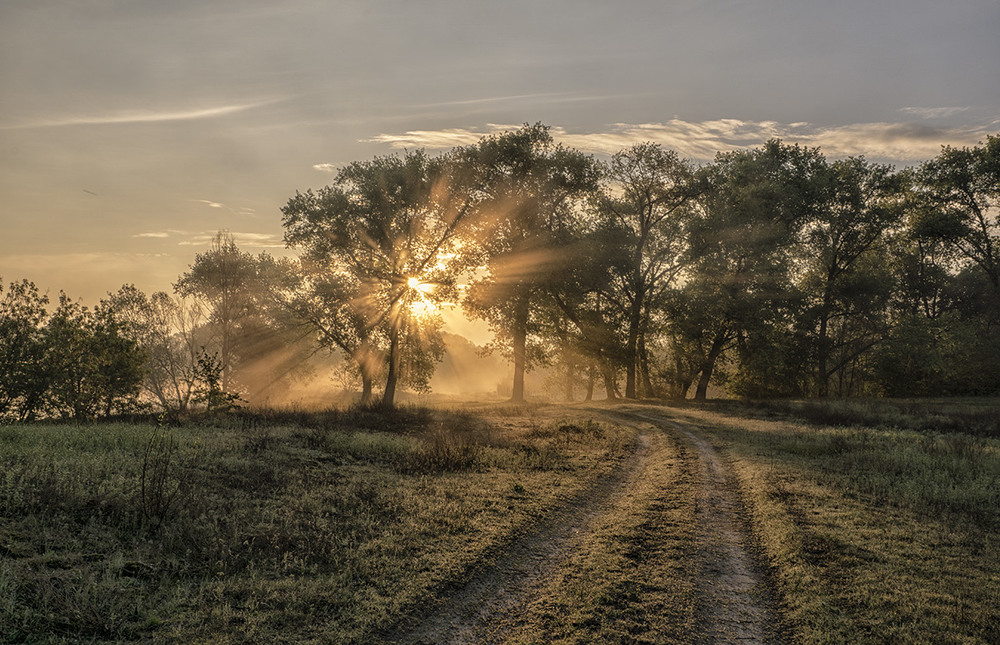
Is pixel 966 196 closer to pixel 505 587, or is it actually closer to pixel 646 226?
pixel 646 226

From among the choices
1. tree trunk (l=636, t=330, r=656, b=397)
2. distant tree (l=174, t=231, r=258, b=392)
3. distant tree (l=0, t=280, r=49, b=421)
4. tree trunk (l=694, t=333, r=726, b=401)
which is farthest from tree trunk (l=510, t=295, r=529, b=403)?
distant tree (l=0, t=280, r=49, b=421)

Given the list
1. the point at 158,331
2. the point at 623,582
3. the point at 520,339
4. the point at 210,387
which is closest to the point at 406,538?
the point at 623,582

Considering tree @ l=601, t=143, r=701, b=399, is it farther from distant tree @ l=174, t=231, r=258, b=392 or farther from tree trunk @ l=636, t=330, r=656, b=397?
distant tree @ l=174, t=231, r=258, b=392

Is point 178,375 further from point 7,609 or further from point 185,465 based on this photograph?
point 7,609

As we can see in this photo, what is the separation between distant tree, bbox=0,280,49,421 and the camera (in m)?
17.9

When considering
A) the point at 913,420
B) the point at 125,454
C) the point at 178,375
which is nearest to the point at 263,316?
the point at 178,375

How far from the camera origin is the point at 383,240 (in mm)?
33875

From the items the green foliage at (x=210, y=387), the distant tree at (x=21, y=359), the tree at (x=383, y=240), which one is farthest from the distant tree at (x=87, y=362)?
the tree at (x=383, y=240)

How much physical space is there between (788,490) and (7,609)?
14.6 metres

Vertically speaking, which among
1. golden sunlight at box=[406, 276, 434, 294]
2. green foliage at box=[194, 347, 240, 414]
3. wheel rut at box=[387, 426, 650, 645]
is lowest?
wheel rut at box=[387, 426, 650, 645]

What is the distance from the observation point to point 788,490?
1292 centimetres

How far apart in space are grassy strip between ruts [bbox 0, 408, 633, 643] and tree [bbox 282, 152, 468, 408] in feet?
64.6

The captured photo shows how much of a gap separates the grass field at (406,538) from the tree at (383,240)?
1854 cm

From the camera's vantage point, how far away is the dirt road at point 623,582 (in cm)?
658
